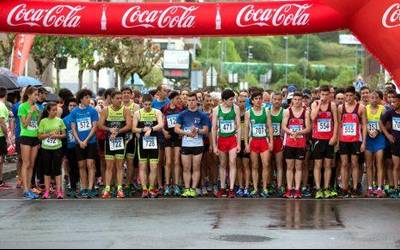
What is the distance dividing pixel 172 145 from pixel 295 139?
7.22 ft

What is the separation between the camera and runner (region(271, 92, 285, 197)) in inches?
611

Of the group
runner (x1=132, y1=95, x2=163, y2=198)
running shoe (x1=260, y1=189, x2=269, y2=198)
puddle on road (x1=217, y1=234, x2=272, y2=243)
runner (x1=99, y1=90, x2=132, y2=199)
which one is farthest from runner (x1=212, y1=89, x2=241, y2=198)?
puddle on road (x1=217, y1=234, x2=272, y2=243)

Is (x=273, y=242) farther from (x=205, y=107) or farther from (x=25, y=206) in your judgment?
(x=205, y=107)

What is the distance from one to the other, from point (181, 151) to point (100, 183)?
95.1 inches

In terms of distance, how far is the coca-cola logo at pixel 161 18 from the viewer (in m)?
14.5

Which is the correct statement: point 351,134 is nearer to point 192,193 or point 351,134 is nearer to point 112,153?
point 192,193

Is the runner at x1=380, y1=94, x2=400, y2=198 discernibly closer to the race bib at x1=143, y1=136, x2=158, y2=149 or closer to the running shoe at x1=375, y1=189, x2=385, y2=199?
the running shoe at x1=375, y1=189, x2=385, y2=199

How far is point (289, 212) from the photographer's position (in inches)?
507

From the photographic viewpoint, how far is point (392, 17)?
43.9 ft

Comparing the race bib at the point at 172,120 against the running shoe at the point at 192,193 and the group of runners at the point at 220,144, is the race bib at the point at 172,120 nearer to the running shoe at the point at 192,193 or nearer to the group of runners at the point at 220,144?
the group of runners at the point at 220,144

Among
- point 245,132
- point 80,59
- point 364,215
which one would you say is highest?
point 80,59

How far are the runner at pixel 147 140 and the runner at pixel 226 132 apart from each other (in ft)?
3.29

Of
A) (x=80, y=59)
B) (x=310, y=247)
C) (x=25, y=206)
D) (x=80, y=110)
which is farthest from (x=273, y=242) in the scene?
(x=80, y=59)

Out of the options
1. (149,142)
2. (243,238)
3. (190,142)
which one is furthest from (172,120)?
(243,238)
